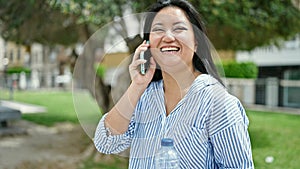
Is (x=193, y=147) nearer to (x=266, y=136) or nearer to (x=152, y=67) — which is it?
(x=152, y=67)

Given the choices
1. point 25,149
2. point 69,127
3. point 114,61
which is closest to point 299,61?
point 69,127

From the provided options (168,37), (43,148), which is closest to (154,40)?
(168,37)

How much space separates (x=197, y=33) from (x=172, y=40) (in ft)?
0.49

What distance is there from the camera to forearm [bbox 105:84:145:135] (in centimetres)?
161

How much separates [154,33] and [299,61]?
58.6 feet

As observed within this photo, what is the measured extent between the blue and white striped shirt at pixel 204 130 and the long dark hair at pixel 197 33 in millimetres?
59

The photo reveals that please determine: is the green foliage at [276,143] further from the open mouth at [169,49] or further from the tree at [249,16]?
the open mouth at [169,49]

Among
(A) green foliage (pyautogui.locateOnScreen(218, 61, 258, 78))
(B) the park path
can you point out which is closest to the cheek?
(B) the park path

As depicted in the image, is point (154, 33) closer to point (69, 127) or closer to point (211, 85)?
point (211, 85)

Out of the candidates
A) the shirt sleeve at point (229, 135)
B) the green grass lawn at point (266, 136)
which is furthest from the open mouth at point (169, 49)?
the green grass lawn at point (266, 136)

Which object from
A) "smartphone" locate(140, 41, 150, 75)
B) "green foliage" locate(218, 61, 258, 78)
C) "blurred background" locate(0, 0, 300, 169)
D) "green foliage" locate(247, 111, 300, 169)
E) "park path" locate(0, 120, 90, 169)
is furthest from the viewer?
"green foliage" locate(218, 61, 258, 78)

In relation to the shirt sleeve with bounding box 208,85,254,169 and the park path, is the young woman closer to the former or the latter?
the shirt sleeve with bounding box 208,85,254,169

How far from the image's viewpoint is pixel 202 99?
1.50 m

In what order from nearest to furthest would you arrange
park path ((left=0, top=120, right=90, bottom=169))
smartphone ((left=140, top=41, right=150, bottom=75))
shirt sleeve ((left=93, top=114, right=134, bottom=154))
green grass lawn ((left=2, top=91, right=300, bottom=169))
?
smartphone ((left=140, top=41, right=150, bottom=75)) → shirt sleeve ((left=93, top=114, right=134, bottom=154)) → green grass lawn ((left=2, top=91, right=300, bottom=169)) → park path ((left=0, top=120, right=90, bottom=169))
